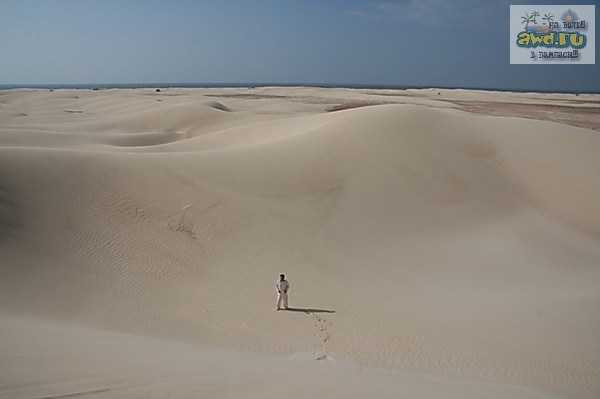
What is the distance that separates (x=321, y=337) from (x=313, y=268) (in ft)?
8.85

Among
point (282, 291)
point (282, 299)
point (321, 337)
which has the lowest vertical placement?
point (321, 337)

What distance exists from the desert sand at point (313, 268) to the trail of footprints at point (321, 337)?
0.04 m

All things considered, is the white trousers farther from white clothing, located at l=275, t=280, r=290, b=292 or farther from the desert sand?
the desert sand

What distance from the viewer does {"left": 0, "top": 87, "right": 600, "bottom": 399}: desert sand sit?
5133 millimetres

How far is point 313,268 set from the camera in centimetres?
955

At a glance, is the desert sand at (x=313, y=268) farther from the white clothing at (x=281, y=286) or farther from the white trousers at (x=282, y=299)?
the white clothing at (x=281, y=286)

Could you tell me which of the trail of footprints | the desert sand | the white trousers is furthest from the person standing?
the trail of footprints

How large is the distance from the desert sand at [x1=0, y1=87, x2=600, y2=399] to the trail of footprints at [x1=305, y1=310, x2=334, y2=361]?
1.6 inches

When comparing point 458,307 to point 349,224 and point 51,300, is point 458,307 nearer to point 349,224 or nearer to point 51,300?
point 349,224

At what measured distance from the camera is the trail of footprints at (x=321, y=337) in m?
6.24

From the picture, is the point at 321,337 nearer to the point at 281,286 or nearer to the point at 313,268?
the point at 281,286

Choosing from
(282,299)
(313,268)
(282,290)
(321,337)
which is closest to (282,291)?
(282,290)

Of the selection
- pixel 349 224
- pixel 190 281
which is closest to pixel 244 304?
pixel 190 281

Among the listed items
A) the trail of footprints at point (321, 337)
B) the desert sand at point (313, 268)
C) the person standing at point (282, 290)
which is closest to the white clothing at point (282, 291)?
the person standing at point (282, 290)
